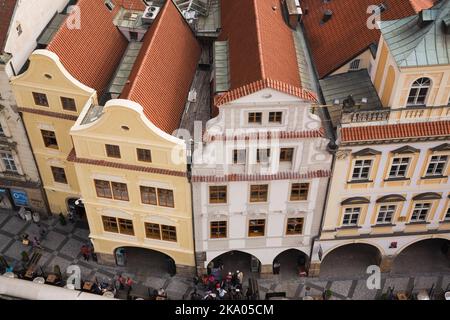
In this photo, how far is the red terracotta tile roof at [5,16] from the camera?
139 feet

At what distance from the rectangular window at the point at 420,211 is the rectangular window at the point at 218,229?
14676 millimetres

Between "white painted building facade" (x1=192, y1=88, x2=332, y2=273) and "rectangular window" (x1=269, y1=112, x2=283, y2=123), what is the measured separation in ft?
0.22

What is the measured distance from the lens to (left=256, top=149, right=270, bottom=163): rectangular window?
3981cm

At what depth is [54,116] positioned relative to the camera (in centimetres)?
4453

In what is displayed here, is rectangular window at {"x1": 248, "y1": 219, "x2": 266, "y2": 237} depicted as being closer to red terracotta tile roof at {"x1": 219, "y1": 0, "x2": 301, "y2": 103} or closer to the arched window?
red terracotta tile roof at {"x1": 219, "y1": 0, "x2": 301, "y2": 103}

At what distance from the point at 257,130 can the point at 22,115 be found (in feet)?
64.1

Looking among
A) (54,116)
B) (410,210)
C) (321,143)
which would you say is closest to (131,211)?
(54,116)

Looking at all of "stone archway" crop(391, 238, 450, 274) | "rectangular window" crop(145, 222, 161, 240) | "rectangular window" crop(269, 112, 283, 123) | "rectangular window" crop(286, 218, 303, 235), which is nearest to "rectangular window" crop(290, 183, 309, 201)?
"rectangular window" crop(286, 218, 303, 235)

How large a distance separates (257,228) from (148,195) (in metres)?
8.88

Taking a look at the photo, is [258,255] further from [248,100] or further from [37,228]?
[37,228]

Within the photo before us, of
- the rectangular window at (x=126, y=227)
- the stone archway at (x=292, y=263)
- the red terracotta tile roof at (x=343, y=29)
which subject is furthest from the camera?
the stone archway at (x=292, y=263)

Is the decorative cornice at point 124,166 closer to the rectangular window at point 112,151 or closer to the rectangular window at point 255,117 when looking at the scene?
the rectangular window at point 112,151

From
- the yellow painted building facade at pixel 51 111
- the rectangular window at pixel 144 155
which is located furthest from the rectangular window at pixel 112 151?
the yellow painted building facade at pixel 51 111

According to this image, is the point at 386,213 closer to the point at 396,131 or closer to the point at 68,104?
the point at 396,131
